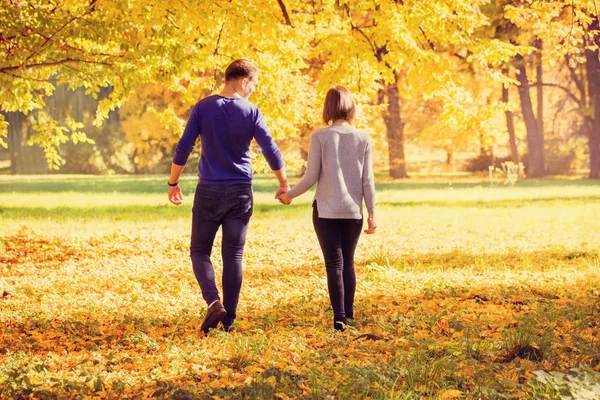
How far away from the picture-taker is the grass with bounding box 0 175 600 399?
447 centimetres

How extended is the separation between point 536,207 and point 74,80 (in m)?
12.7

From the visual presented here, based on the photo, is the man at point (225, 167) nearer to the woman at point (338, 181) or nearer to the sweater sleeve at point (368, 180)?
the woman at point (338, 181)

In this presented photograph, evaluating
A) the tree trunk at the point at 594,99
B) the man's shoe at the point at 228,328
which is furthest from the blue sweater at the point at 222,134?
the tree trunk at the point at 594,99

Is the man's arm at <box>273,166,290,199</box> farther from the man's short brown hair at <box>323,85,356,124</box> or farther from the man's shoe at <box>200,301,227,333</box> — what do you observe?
the man's shoe at <box>200,301,227,333</box>

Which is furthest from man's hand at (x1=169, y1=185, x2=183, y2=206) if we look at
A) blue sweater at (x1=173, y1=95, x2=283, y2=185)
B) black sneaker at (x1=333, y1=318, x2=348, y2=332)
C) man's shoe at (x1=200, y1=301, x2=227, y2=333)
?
black sneaker at (x1=333, y1=318, x2=348, y2=332)

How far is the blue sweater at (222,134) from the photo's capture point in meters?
5.77

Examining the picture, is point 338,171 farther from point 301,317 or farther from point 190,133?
point 301,317

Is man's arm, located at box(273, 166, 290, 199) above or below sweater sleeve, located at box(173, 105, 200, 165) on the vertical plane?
below

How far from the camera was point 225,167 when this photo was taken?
5.79 metres

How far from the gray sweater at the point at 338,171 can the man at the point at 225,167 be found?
274mm

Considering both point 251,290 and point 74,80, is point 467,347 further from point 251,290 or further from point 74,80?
point 74,80

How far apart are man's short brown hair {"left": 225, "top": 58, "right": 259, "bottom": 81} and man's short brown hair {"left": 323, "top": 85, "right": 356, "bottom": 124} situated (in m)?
0.64

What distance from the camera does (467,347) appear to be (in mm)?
5266

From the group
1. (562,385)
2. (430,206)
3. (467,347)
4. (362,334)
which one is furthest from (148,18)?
(430,206)
